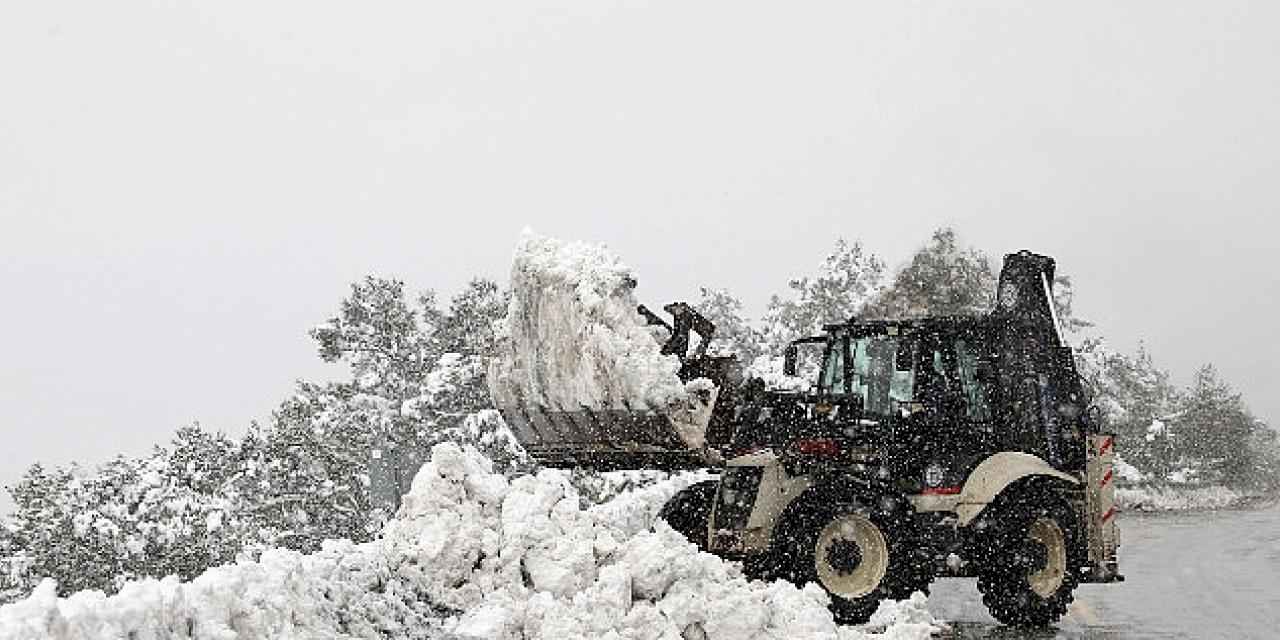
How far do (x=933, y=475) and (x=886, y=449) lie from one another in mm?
429

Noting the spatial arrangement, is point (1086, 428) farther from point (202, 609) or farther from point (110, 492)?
point (110, 492)

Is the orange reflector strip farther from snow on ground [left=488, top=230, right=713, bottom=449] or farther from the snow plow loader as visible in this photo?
snow on ground [left=488, top=230, right=713, bottom=449]

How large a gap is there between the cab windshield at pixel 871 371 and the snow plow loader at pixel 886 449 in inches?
0.7

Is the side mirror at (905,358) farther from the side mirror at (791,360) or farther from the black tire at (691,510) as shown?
the black tire at (691,510)

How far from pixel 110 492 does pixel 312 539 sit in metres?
5.18

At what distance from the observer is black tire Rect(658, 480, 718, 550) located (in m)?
11.1

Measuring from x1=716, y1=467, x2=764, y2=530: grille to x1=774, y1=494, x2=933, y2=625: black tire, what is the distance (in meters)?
0.34

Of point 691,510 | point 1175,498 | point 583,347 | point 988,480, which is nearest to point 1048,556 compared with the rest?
point 988,480

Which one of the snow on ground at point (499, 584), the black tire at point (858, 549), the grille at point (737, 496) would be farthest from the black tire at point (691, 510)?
the snow on ground at point (499, 584)

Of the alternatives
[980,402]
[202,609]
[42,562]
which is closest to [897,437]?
[980,402]

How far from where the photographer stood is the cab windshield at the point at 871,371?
1082cm

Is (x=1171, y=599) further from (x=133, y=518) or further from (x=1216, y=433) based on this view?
(x=1216, y=433)

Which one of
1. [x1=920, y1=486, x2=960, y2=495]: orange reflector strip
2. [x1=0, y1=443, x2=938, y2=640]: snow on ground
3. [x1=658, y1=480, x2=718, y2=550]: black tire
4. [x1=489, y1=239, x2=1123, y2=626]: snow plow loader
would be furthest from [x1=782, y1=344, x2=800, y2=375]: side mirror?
[x1=0, y1=443, x2=938, y2=640]: snow on ground

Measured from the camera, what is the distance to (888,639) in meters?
8.02
